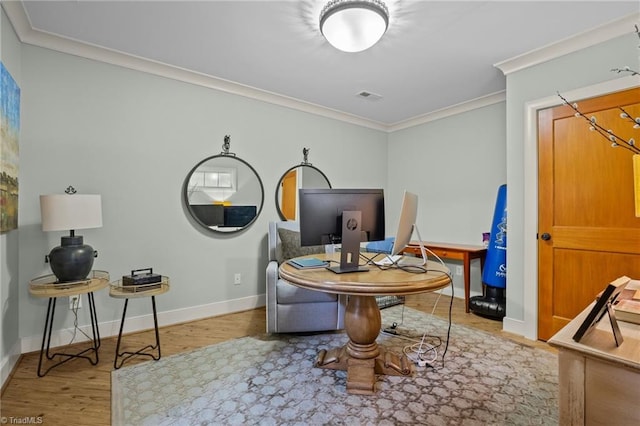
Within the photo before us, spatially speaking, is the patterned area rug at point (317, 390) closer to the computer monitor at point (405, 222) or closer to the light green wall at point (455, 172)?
the computer monitor at point (405, 222)

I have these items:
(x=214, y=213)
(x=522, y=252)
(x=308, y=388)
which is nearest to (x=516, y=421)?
(x=308, y=388)

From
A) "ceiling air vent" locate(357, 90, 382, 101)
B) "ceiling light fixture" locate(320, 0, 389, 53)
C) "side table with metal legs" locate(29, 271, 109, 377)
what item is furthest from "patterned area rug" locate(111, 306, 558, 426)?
"ceiling air vent" locate(357, 90, 382, 101)

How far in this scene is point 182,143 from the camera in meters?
2.99

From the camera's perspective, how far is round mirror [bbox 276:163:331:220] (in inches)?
144

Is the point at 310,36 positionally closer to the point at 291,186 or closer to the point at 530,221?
the point at 291,186

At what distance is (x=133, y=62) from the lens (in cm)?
271

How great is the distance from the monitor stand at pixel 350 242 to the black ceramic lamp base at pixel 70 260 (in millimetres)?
1721

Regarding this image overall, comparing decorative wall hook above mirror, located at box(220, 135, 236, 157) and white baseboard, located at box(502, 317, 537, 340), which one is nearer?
white baseboard, located at box(502, 317, 537, 340)

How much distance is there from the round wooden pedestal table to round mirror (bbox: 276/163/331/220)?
1.54 metres

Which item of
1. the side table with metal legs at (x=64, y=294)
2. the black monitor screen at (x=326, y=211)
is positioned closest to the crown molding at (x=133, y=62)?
the side table with metal legs at (x=64, y=294)

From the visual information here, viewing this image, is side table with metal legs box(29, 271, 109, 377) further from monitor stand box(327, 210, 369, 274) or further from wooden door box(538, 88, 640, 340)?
wooden door box(538, 88, 640, 340)

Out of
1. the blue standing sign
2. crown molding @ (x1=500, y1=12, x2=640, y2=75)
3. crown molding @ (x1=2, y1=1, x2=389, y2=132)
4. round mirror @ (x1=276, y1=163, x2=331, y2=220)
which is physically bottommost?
the blue standing sign

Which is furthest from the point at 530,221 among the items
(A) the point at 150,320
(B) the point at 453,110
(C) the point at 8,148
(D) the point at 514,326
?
(C) the point at 8,148

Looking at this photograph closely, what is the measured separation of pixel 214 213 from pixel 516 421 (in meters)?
2.83
